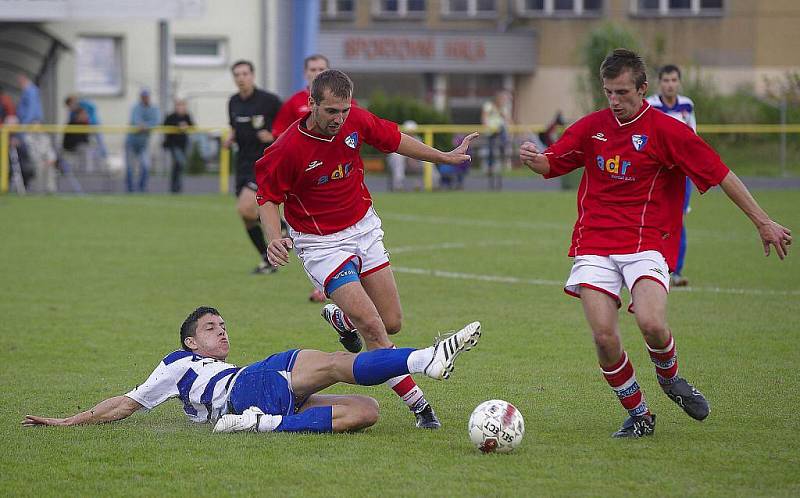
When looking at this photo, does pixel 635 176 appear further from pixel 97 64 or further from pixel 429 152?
pixel 97 64

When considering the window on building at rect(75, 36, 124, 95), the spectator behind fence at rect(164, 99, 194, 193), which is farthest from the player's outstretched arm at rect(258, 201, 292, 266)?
the window on building at rect(75, 36, 124, 95)

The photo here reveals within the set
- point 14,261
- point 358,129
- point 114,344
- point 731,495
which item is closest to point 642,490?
point 731,495

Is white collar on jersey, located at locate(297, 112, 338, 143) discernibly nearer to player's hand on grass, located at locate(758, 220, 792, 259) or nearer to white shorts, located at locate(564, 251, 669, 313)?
white shorts, located at locate(564, 251, 669, 313)

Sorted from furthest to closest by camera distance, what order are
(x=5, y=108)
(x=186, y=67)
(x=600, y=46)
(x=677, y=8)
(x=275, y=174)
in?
(x=677, y=8) → (x=186, y=67) → (x=600, y=46) → (x=5, y=108) → (x=275, y=174)

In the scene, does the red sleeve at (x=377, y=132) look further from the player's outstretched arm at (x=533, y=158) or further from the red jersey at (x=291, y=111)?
the red jersey at (x=291, y=111)

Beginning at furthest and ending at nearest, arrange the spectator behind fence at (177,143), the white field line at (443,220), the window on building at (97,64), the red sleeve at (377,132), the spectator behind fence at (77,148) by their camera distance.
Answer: the window on building at (97,64) < the spectator behind fence at (77,148) < the spectator behind fence at (177,143) < the white field line at (443,220) < the red sleeve at (377,132)

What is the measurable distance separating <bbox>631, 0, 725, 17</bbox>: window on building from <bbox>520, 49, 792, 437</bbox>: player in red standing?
4123 centimetres

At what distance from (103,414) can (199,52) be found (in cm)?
3200

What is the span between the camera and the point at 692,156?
6469mm

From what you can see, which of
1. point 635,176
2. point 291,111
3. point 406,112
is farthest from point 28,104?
point 635,176

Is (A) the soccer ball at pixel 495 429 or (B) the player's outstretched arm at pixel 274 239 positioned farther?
(B) the player's outstretched arm at pixel 274 239

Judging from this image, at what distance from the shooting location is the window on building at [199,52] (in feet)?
122

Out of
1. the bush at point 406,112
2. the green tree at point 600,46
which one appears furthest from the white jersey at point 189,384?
the bush at point 406,112

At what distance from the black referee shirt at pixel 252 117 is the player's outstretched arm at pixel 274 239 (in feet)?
22.1
